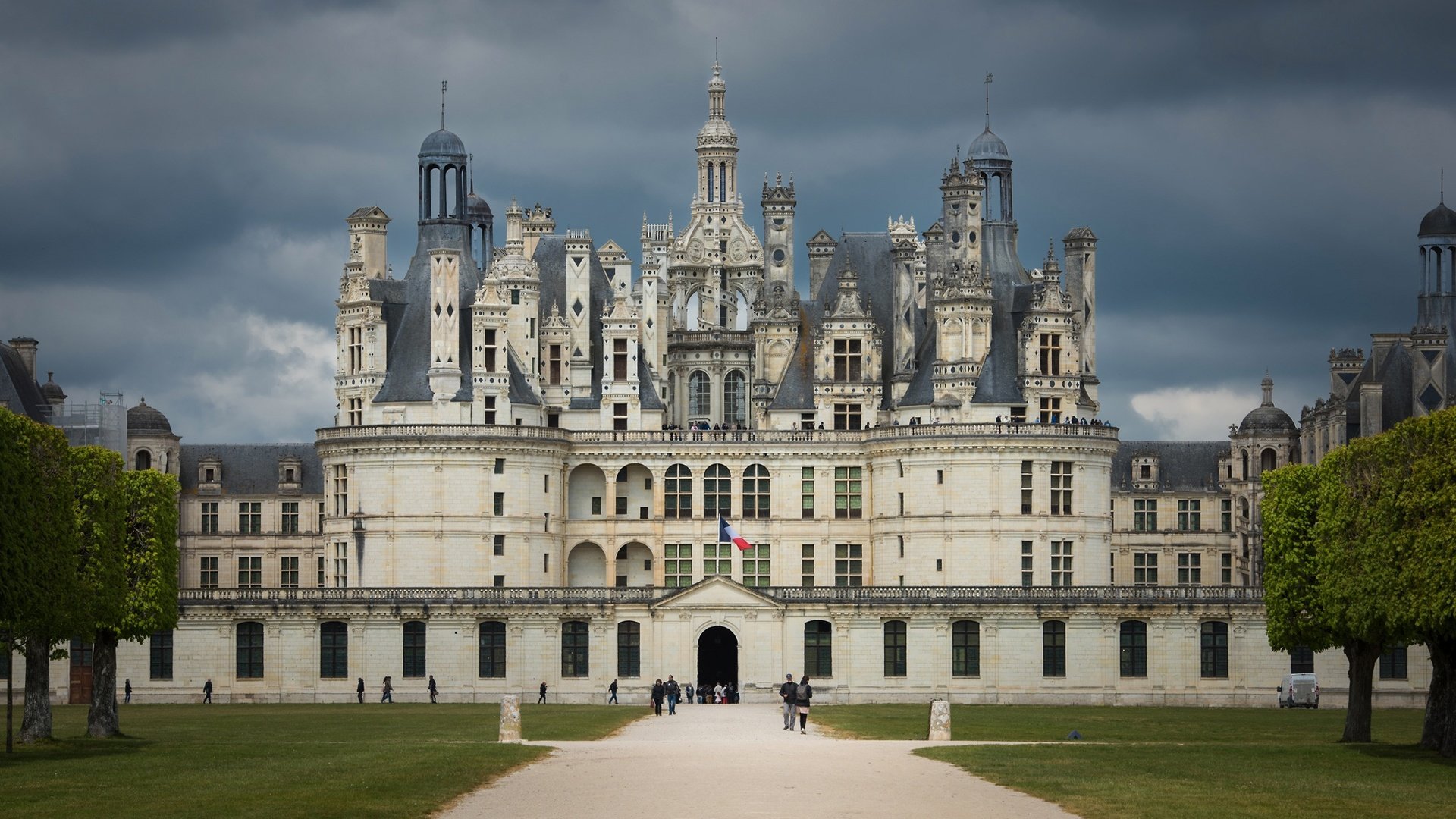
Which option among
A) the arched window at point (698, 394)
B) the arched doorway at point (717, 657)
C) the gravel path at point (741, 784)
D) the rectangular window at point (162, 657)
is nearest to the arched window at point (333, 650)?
the rectangular window at point (162, 657)

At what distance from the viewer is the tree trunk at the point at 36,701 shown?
2437 inches

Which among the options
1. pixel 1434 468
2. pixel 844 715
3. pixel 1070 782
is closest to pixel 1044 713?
pixel 844 715

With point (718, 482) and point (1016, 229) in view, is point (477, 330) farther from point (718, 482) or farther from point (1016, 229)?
point (1016, 229)

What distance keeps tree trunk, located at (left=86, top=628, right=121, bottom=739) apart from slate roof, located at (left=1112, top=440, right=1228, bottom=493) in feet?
198

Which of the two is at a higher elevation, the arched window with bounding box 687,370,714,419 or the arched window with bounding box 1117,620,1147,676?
the arched window with bounding box 687,370,714,419

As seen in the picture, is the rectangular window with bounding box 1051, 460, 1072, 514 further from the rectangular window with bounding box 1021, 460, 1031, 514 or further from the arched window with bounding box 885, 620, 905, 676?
the arched window with bounding box 885, 620, 905, 676

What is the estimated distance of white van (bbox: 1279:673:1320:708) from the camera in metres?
90.7

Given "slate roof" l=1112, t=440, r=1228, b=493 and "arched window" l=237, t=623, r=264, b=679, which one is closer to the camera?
"arched window" l=237, t=623, r=264, b=679

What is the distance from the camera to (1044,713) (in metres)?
83.4

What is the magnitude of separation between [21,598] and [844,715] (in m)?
31.2

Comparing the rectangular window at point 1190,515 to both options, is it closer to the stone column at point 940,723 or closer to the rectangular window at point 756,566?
the rectangular window at point 756,566

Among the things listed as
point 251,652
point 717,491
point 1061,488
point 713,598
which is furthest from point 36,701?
point 1061,488

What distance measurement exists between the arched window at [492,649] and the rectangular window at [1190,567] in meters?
37.6

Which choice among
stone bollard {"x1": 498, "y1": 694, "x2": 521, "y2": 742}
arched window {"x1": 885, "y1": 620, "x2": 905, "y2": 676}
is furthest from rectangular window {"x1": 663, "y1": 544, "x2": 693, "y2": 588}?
stone bollard {"x1": 498, "y1": 694, "x2": 521, "y2": 742}
